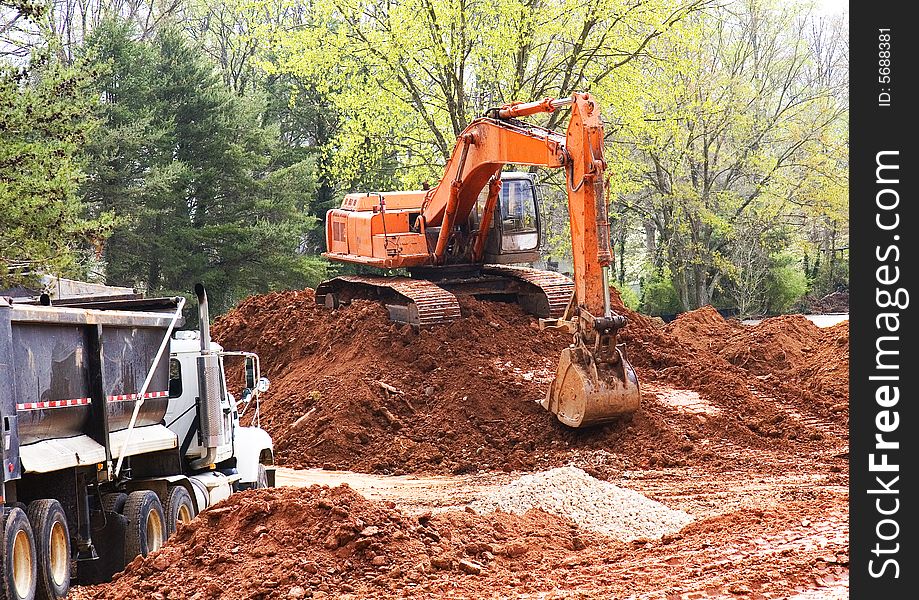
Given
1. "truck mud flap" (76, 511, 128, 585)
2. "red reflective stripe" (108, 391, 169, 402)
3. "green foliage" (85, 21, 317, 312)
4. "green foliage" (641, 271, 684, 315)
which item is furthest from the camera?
"green foliage" (641, 271, 684, 315)

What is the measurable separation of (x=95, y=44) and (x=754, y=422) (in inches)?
889

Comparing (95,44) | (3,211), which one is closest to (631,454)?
(3,211)

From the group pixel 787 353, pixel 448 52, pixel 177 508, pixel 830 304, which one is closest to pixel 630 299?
pixel 830 304

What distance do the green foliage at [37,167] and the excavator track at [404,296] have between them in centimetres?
487

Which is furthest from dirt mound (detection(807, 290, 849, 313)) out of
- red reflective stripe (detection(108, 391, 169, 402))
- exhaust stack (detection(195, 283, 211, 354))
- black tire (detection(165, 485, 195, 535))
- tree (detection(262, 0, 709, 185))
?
red reflective stripe (detection(108, 391, 169, 402))

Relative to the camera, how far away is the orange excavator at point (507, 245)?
13.3 m

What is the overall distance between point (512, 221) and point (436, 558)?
11.4 meters

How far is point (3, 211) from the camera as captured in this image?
19.3 metres

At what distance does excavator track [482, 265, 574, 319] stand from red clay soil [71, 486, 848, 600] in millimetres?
8808

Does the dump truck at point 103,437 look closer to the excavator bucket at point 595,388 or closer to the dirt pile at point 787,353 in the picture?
the excavator bucket at point 595,388

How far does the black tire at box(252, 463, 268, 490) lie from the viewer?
11617 millimetres

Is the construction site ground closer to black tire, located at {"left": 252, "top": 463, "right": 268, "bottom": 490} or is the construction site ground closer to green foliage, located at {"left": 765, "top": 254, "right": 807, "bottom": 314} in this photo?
black tire, located at {"left": 252, "top": 463, "right": 268, "bottom": 490}

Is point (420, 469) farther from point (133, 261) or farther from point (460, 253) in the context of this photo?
point (133, 261)

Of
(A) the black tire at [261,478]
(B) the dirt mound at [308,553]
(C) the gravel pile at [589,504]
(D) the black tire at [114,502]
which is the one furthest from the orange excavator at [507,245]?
(D) the black tire at [114,502]
